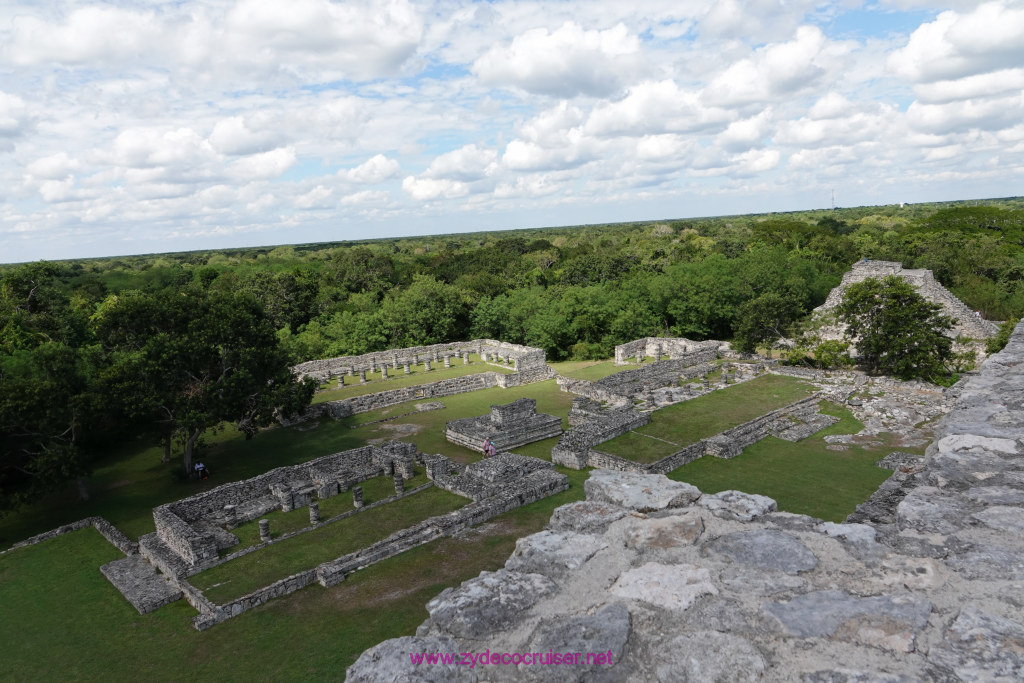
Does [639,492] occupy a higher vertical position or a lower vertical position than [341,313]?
higher

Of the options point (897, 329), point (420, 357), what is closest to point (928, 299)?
point (897, 329)

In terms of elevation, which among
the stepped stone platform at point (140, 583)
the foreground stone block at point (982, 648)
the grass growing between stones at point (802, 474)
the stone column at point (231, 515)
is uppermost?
the foreground stone block at point (982, 648)

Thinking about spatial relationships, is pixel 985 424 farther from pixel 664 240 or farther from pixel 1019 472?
pixel 664 240

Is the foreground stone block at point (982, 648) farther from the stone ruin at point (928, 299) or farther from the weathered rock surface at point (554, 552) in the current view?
the stone ruin at point (928, 299)

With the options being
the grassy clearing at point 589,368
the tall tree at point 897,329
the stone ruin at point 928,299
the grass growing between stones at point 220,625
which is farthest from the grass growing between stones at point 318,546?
the stone ruin at point 928,299

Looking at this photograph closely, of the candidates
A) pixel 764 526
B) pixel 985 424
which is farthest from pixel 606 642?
pixel 985 424

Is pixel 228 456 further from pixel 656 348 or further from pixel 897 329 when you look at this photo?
pixel 897 329
